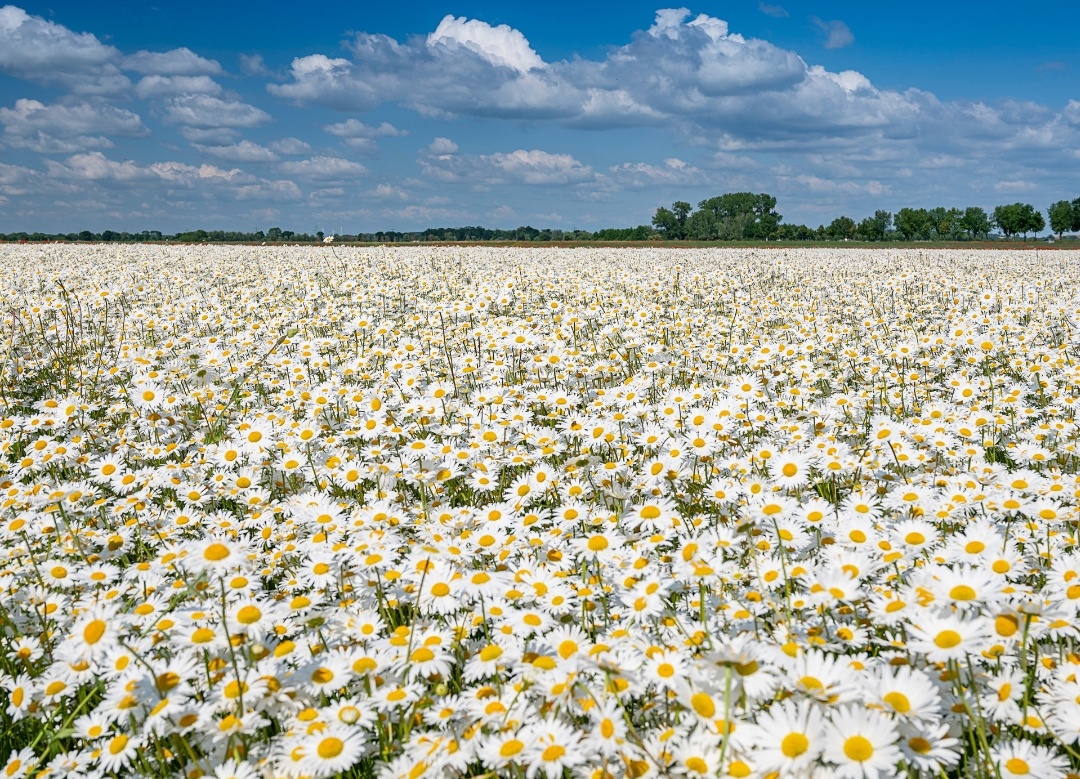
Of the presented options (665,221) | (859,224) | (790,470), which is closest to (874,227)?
(859,224)

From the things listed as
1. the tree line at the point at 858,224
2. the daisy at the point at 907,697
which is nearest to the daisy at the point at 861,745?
the daisy at the point at 907,697

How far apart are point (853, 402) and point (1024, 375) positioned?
2326 mm

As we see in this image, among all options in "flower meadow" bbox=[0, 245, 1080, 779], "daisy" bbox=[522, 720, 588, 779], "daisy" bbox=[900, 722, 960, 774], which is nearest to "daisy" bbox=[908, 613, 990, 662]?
"flower meadow" bbox=[0, 245, 1080, 779]

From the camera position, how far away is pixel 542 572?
3.30 m

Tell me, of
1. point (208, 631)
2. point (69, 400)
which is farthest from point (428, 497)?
point (69, 400)

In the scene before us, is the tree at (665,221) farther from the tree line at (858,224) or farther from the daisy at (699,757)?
the daisy at (699,757)

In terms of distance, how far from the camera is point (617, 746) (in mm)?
2123

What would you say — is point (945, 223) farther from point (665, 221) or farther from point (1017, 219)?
point (665, 221)

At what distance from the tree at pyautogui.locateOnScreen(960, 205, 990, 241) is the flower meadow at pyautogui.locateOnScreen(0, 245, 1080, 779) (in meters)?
165

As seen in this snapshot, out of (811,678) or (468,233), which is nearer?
(811,678)

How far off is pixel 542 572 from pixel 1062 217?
173 metres

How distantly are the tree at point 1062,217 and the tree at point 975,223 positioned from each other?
11.4 meters

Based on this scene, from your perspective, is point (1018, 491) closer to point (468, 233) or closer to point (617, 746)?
point (617, 746)

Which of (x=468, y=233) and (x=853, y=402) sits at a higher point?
(x=468, y=233)
